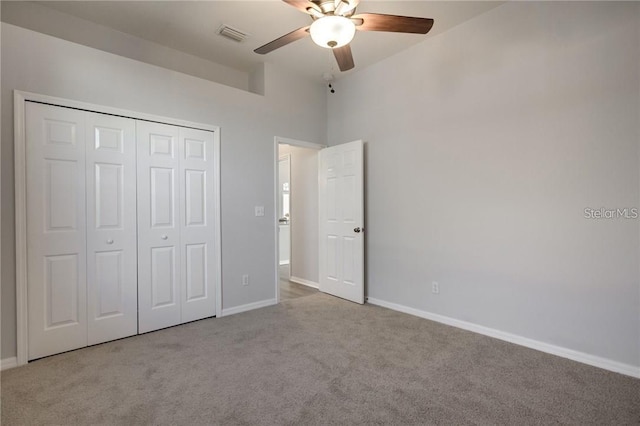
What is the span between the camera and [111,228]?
2809mm

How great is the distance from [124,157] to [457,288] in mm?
3468

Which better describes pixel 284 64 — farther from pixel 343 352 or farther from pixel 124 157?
pixel 343 352

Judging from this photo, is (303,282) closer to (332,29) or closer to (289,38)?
(289,38)

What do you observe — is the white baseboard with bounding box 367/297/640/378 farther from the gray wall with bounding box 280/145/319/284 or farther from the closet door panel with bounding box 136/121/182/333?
the closet door panel with bounding box 136/121/182/333

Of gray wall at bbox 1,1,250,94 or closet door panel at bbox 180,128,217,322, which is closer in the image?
gray wall at bbox 1,1,250,94

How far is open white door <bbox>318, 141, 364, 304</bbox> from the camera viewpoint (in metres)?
3.88

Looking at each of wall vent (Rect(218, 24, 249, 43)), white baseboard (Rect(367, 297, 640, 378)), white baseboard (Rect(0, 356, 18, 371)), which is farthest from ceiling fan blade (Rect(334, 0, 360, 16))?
white baseboard (Rect(0, 356, 18, 371))

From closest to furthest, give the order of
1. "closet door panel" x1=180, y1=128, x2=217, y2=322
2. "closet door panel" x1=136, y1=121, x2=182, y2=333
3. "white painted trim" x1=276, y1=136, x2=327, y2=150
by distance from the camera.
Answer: "closet door panel" x1=136, y1=121, x2=182, y2=333 < "closet door panel" x1=180, y1=128, x2=217, y2=322 < "white painted trim" x1=276, y1=136, x2=327, y2=150

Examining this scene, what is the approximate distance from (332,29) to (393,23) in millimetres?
443

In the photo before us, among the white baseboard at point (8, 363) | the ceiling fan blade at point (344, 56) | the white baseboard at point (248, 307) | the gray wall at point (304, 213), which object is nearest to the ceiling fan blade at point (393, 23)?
the ceiling fan blade at point (344, 56)

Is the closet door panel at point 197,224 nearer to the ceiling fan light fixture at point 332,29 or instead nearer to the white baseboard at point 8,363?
the white baseboard at point 8,363

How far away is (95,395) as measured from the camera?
1991 mm

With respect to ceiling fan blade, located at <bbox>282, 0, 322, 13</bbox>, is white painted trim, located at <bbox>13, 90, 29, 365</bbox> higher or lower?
lower

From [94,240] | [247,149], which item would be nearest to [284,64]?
[247,149]
